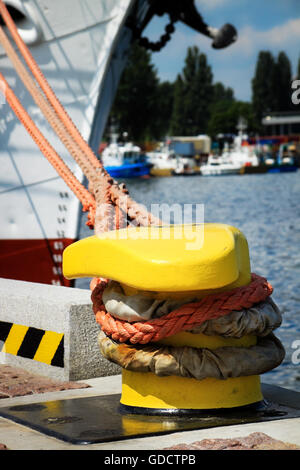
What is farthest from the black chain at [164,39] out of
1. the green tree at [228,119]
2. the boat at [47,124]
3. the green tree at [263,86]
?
the green tree at [228,119]

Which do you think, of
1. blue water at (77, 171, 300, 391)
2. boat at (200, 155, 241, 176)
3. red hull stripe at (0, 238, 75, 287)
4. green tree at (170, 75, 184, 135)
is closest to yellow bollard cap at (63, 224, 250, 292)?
blue water at (77, 171, 300, 391)

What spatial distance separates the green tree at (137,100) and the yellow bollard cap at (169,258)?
7679 cm

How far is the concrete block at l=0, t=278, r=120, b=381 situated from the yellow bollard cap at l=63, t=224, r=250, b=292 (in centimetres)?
82

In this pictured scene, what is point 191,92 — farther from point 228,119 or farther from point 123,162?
point 123,162

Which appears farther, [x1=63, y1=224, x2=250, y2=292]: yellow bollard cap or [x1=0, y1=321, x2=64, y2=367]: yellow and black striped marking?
[x1=0, y1=321, x2=64, y2=367]: yellow and black striped marking

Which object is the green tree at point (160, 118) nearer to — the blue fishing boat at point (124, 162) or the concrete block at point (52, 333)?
the blue fishing boat at point (124, 162)

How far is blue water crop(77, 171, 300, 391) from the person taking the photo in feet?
31.0

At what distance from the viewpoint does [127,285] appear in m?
3.84

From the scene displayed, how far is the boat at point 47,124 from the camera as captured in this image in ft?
32.8

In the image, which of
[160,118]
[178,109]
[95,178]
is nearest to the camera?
[95,178]

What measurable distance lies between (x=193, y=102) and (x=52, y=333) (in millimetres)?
96007

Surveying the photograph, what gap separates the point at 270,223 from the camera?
2895 cm

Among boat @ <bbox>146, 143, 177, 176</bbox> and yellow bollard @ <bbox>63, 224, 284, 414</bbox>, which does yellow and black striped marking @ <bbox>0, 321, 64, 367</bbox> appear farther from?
boat @ <bbox>146, 143, 177, 176</bbox>

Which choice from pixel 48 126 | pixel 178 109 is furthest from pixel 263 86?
pixel 48 126
